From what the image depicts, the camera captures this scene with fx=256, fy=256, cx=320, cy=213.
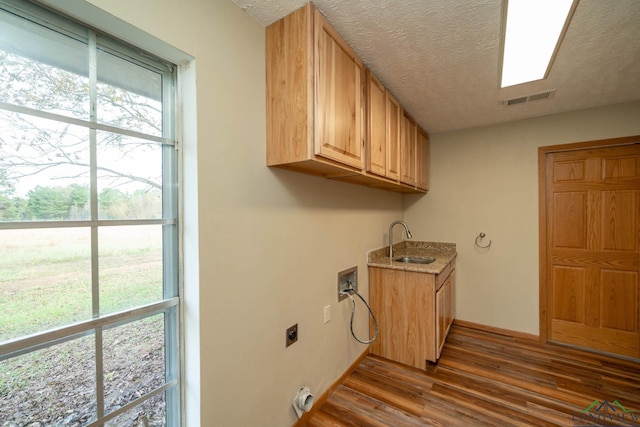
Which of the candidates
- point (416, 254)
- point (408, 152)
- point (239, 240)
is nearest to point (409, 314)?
point (416, 254)

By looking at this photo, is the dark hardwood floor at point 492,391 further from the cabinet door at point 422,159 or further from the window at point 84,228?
the cabinet door at point 422,159

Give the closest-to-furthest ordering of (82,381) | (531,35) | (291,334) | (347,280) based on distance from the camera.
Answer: (82,381) < (531,35) < (291,334) < (347,280)

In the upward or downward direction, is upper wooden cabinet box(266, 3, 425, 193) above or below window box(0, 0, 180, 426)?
above

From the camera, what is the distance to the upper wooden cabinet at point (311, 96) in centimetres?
125

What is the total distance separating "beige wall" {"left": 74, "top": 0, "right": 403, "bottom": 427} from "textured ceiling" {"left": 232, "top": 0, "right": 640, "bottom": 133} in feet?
1.08

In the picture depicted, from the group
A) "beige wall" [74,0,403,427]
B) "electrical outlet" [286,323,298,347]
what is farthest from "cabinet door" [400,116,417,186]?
"electrical outlet" [286,323,298,347]

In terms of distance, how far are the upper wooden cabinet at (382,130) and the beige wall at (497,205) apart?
128 cm

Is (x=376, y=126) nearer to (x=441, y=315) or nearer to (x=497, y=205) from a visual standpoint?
(x=441, y=315)

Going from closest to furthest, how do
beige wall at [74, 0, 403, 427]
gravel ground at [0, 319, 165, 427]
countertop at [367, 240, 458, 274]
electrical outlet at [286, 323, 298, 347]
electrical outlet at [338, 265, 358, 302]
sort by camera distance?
1. gravel ground at [0, 319, 165, 427]
2. beige wall at [74, 0, 403, 427]
3. electrical outlet at [286, 323, 298, 347]
4. electrical outlet at [338, 265, 358, 302]
5. countertop at [367, 240, 458, 274]

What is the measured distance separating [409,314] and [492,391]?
756 mm

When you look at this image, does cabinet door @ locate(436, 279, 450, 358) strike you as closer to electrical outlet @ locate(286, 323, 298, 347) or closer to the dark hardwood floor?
the dark hardwood floor

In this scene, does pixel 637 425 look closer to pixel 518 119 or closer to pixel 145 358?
pixel 518 119

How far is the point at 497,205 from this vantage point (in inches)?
114

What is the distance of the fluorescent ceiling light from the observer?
3.98 ft
